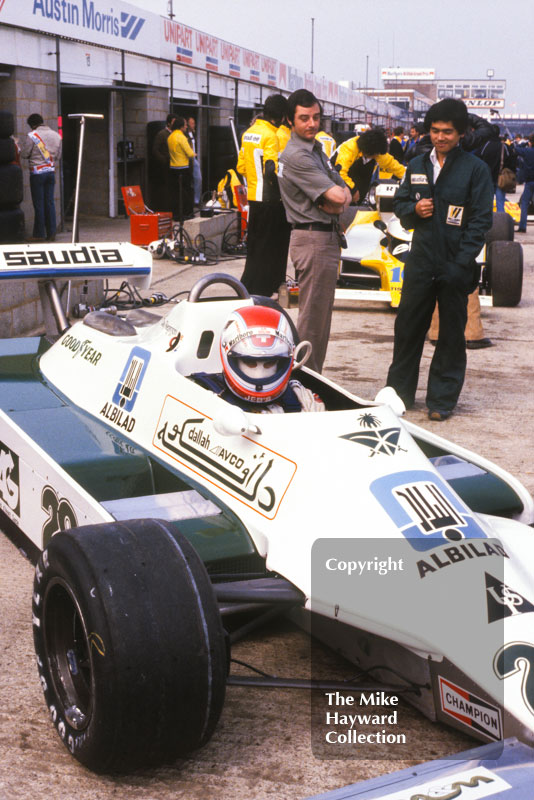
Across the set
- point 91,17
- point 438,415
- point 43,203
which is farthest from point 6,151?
point 438,415

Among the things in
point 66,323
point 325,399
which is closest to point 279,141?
point 66,323

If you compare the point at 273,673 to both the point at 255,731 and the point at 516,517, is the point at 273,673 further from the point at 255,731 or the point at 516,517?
the point at 516,517

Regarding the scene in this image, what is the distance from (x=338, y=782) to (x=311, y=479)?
3.17 feet

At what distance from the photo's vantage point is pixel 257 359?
3.93 meters

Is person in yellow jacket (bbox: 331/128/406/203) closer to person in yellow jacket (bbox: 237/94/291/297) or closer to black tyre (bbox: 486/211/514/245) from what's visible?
person in yellow jacket (bbox: 237/94/291/297)

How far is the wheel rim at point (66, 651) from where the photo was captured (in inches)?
116

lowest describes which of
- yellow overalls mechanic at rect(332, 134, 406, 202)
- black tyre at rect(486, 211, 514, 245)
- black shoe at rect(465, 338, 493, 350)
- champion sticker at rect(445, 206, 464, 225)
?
black shoe at rect(465, 338, 493, 350)

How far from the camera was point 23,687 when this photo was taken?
3318mm

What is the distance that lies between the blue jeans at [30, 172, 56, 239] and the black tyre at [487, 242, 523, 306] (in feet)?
22.4

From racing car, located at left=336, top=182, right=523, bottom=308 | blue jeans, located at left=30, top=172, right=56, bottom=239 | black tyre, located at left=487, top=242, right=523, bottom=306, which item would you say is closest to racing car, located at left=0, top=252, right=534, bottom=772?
racing car, located at left=336, top=182, right=523, bottom=308

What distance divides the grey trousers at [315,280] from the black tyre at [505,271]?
4766mm

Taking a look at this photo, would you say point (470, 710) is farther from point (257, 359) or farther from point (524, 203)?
point (524, 203)

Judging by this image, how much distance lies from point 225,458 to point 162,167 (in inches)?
701

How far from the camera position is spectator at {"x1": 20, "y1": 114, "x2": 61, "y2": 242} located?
1448 centimetres
